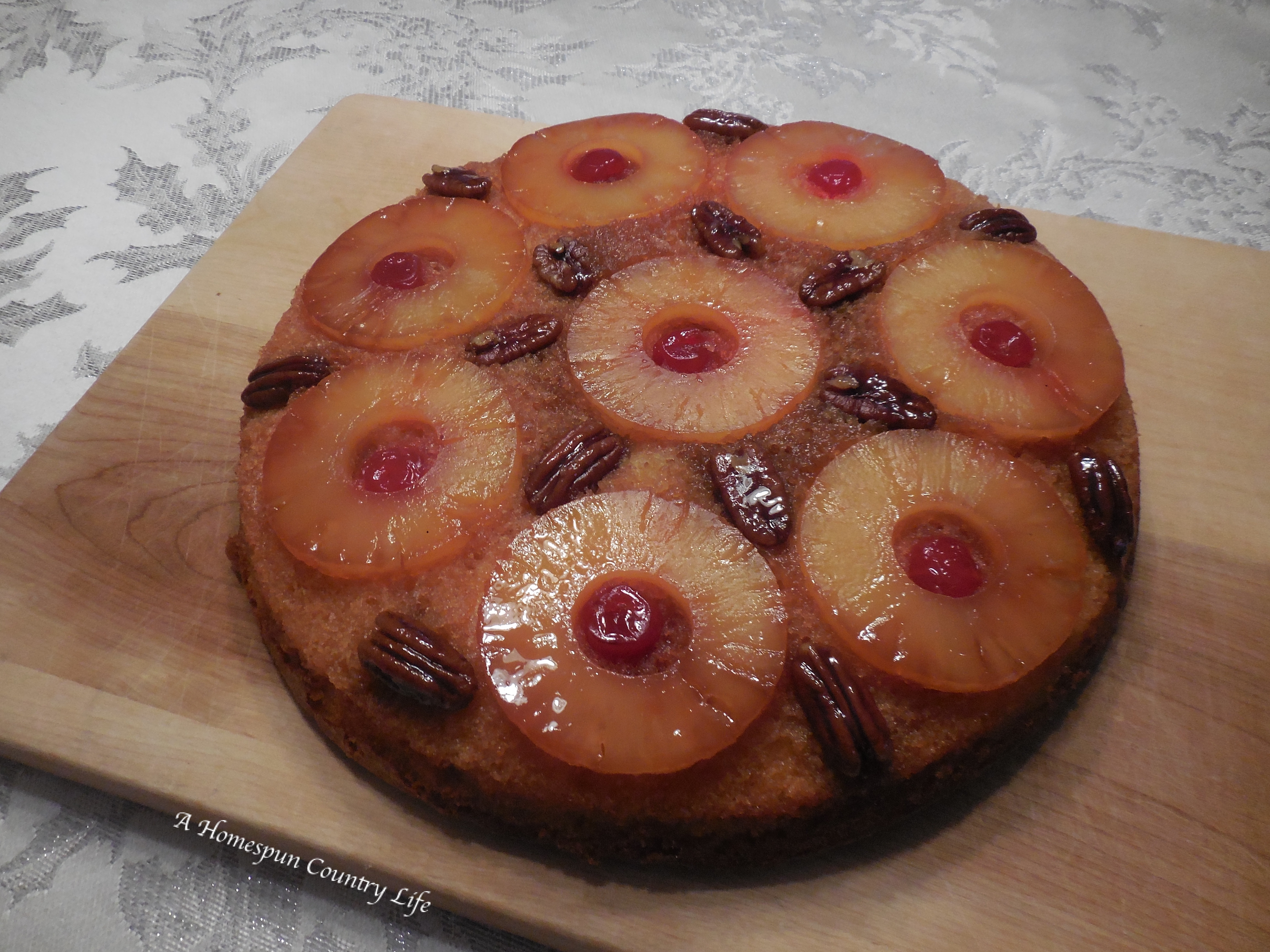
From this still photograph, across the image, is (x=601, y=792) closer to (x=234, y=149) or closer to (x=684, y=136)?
(x=684, y=136)

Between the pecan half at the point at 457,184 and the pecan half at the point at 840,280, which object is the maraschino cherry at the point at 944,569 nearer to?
the pecan half at the point at 840,280

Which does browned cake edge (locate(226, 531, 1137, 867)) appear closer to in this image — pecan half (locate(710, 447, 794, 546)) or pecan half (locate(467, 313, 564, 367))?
pecan half (locate(710, 447, 794, 546))

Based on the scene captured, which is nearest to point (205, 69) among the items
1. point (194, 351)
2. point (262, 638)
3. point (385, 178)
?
point (385, 178)

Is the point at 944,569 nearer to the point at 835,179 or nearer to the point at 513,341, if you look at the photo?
the point at 513,341

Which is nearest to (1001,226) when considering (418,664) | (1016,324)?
(1016,324)

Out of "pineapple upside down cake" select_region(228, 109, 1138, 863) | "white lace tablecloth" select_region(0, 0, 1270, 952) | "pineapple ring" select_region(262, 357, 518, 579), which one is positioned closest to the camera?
"pineapple upside down cake" select_region(228, 109, 1138, 863)

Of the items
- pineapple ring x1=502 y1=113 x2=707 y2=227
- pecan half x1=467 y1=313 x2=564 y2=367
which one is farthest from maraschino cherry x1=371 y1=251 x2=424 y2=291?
pineapple ring x1=502 y1=113 x2=707 y2=227
